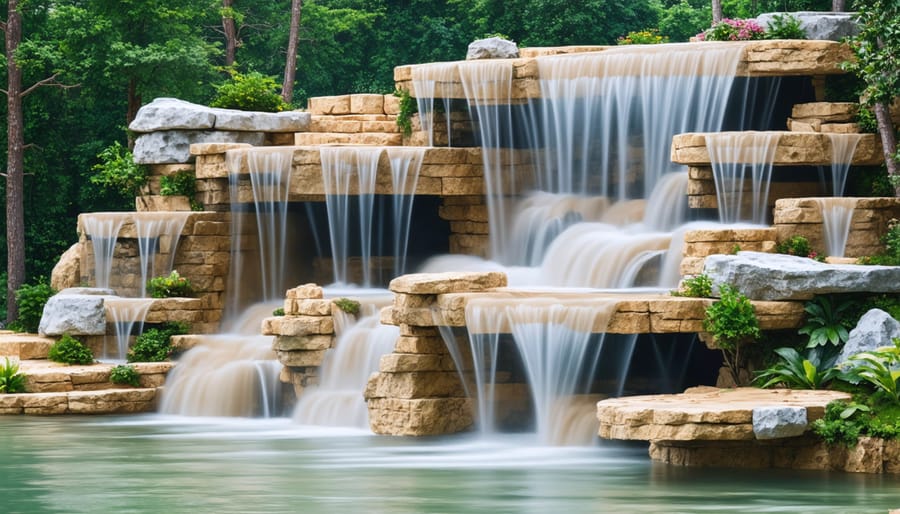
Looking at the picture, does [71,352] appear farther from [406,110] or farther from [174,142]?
[406,110]

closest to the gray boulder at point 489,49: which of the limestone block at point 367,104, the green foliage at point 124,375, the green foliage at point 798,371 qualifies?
A: the limestone block at point 367,104

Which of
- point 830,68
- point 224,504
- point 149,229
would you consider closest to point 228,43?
point 149,229

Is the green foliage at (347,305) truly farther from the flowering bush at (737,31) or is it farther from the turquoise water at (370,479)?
the flowering bush at (737,31)

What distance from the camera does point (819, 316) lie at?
20.8 meters

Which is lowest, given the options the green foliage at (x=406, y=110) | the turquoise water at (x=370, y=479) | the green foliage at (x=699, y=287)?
the turquoise water at (x=370, y=479)

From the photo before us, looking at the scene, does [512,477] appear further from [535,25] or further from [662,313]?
[535,25]

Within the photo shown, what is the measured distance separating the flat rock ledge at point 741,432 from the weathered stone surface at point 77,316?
1112 cm

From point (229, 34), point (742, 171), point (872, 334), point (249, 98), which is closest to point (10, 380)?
point (249, 98)

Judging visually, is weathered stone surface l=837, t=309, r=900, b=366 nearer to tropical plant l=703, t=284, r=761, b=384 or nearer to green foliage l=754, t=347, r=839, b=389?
green foliage l=754, t=347, r=839, b=389

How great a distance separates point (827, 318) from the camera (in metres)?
20.7

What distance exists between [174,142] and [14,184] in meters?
5.26

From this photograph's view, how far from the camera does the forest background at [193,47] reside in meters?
35.2

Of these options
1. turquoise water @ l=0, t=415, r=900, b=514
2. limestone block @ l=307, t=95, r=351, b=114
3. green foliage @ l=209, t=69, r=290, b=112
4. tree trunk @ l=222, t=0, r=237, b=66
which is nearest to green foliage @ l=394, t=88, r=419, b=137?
limestone block @ l=307, t=95, r=351, b=114

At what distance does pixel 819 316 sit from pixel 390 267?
10.7 m
